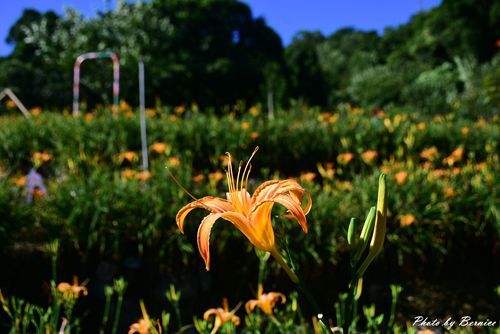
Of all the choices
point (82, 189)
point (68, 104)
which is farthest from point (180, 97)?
point (82, 189)

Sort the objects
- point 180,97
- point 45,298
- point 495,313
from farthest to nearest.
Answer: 1. point 180,97
2. point 495,313
3. point 45,298

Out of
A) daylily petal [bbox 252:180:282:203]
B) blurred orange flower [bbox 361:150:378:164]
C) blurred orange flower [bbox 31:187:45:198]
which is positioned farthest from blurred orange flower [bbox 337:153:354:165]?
daylily petal [bbox 252:180:282:203]

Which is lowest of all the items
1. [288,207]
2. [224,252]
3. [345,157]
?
[224,252]

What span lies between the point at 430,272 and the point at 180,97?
14.4 m

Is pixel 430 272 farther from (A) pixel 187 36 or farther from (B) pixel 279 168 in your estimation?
(A) pixel 187 36

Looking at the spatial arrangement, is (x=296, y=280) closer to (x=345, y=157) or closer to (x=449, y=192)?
(x=449, y=192)

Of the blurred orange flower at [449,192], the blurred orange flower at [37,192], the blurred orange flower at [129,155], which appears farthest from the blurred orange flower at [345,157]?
the blurred orange flower at [37,192]

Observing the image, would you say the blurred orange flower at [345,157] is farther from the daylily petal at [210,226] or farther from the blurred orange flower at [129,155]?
the daylily petal at [210,226]

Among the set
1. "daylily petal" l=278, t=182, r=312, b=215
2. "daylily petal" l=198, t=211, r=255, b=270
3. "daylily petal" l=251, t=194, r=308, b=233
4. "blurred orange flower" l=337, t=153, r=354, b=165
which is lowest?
"daylily petal" l=198, t=211, r=255, b=270

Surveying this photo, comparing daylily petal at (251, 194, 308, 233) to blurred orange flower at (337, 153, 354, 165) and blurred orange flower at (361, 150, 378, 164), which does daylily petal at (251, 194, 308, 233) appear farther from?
blurred orange flower at (361, 150, 378, 164)

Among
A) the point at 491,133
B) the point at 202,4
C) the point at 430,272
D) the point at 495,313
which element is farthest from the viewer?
the point at 202,4

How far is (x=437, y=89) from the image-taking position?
1686 centimetres

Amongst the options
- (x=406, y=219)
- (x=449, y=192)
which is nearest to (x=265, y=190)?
(x=406, y=219)

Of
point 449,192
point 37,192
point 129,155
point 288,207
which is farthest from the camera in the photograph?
point 129,155
